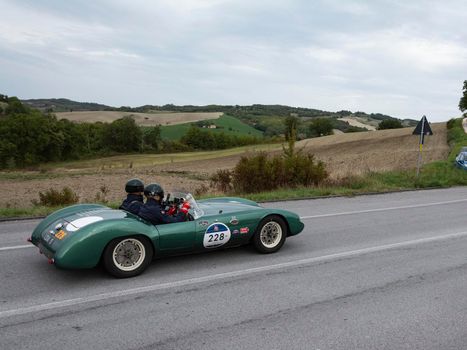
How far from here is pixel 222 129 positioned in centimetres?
9906

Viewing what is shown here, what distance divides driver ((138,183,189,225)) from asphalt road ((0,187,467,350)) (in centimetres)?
68

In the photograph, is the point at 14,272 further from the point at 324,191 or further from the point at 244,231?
the point at 324,191

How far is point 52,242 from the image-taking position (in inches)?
222

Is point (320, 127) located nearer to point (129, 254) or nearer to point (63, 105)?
point (63, 105)

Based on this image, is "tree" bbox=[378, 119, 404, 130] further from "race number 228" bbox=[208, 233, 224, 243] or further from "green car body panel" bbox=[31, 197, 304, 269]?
"race number 228" bbox=[208, 233, 224, 243]

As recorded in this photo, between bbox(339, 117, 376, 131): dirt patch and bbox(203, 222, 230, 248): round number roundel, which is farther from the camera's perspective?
bbox(339, 117, 376, 131): dirt patch

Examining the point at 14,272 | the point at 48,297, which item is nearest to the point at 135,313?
the point at 48,297

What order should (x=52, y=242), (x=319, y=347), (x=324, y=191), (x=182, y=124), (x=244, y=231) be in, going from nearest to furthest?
(x=319, y=347), (x=52, y=242), (x=244, y=231), (x=324, y=191), (x=182, y=124)

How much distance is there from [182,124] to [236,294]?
96569 millimetres

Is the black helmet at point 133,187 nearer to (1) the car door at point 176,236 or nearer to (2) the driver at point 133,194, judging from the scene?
(2) the driver at point 133,194

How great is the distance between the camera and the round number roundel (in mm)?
6297

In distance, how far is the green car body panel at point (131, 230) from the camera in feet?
17.6

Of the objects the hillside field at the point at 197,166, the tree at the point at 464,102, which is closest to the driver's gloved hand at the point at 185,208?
the hillside field at the point at 197,166

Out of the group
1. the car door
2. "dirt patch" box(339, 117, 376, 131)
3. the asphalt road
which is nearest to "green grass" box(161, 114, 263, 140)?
"dirt patch" box(339, 117, 376, 131)
